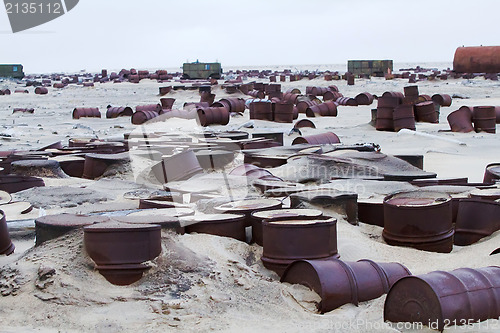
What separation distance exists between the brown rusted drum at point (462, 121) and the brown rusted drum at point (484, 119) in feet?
0.36

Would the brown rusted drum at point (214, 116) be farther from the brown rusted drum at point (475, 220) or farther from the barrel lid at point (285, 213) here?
the barrel lid at point (285, 213)

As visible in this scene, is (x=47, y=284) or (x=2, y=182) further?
(x=2, y=182)

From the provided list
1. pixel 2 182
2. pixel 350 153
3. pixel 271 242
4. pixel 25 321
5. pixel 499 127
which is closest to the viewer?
pixel 25 321

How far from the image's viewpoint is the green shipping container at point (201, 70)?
4322 cm

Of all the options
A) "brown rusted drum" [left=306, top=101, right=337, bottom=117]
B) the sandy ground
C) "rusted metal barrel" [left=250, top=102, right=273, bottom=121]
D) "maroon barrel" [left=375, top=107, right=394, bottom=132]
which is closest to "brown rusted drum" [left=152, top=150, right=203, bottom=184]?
the sandy ground

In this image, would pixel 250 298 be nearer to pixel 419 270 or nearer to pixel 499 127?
pixel 419 270

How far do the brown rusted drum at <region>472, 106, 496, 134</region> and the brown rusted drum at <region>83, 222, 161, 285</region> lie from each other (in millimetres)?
9608

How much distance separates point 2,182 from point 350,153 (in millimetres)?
3833

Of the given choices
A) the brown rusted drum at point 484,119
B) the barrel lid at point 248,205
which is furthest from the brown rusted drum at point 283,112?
the barrel lid at point 248,205

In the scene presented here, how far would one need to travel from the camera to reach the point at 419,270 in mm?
4500

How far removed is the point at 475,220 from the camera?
5.27 metres

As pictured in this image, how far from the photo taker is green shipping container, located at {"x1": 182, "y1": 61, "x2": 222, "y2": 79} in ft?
142

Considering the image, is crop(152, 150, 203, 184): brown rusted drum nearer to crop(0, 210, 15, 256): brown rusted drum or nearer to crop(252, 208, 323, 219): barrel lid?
crop(252, 208, 323, 219): barrel lid

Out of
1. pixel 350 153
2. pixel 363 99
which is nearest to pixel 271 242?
pixel 350 153
